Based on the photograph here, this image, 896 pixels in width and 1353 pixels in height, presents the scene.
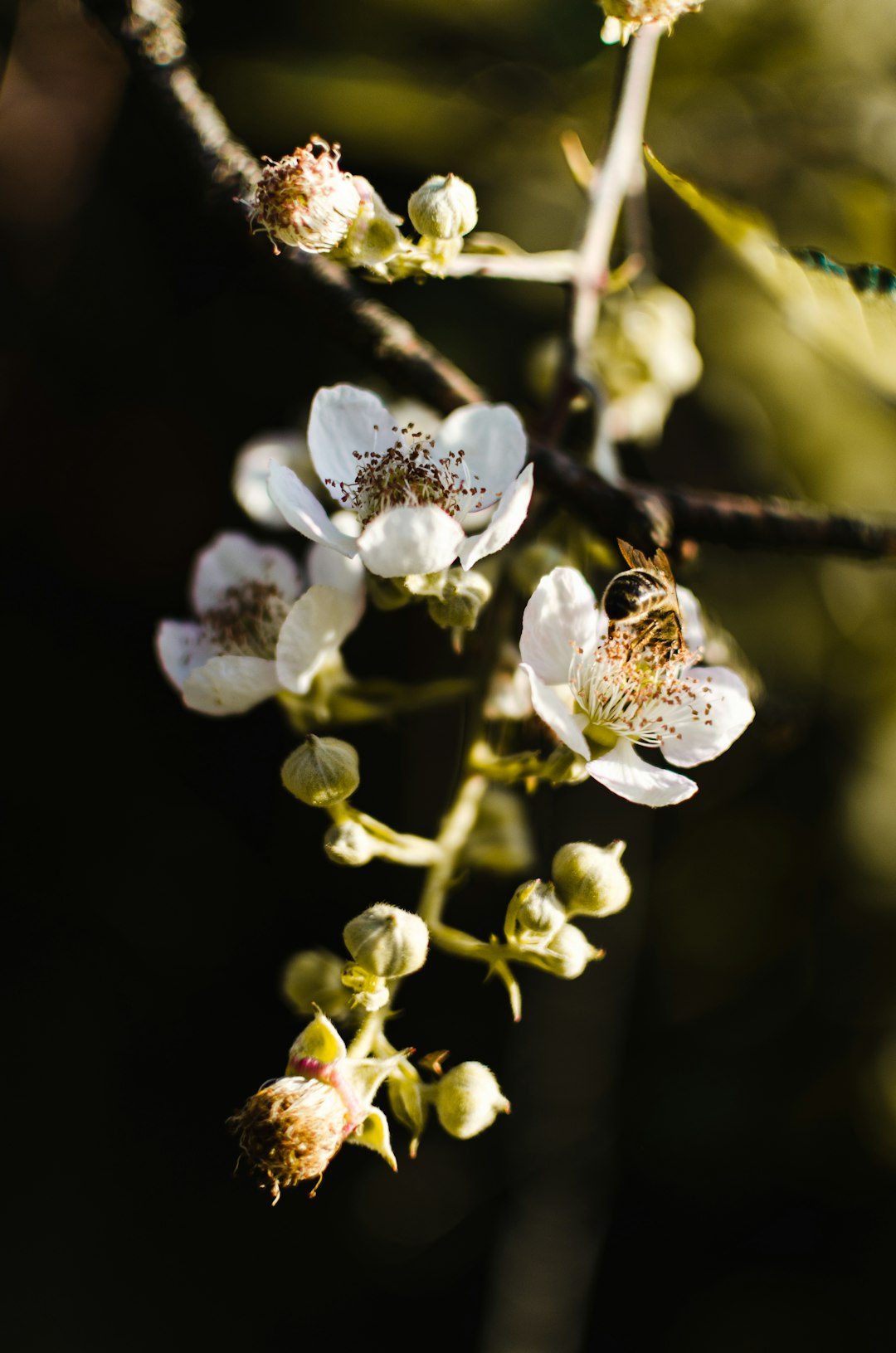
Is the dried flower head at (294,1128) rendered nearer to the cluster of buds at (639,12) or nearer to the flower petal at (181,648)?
the flower petal at (181,648)

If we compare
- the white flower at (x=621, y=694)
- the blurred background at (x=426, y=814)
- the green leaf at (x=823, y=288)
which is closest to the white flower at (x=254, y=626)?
the white flower at (x=621, y=694)

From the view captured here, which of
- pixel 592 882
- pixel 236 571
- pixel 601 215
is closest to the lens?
pixel 592 882

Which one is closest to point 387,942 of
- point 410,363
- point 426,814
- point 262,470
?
point 410,363

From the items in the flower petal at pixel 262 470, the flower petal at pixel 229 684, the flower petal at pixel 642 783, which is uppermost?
the flower petal at pixel 262 470

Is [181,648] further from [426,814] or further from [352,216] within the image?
[426,814]

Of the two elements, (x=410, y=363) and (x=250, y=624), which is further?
(x=250, y=624)

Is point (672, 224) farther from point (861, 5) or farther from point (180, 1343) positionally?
point (180, 1343)

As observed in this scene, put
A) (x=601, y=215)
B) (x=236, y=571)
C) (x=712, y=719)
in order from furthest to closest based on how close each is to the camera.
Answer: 1. (x=236, y=571)
2. (x=601, y=215)
3. (x=712, y=719)
